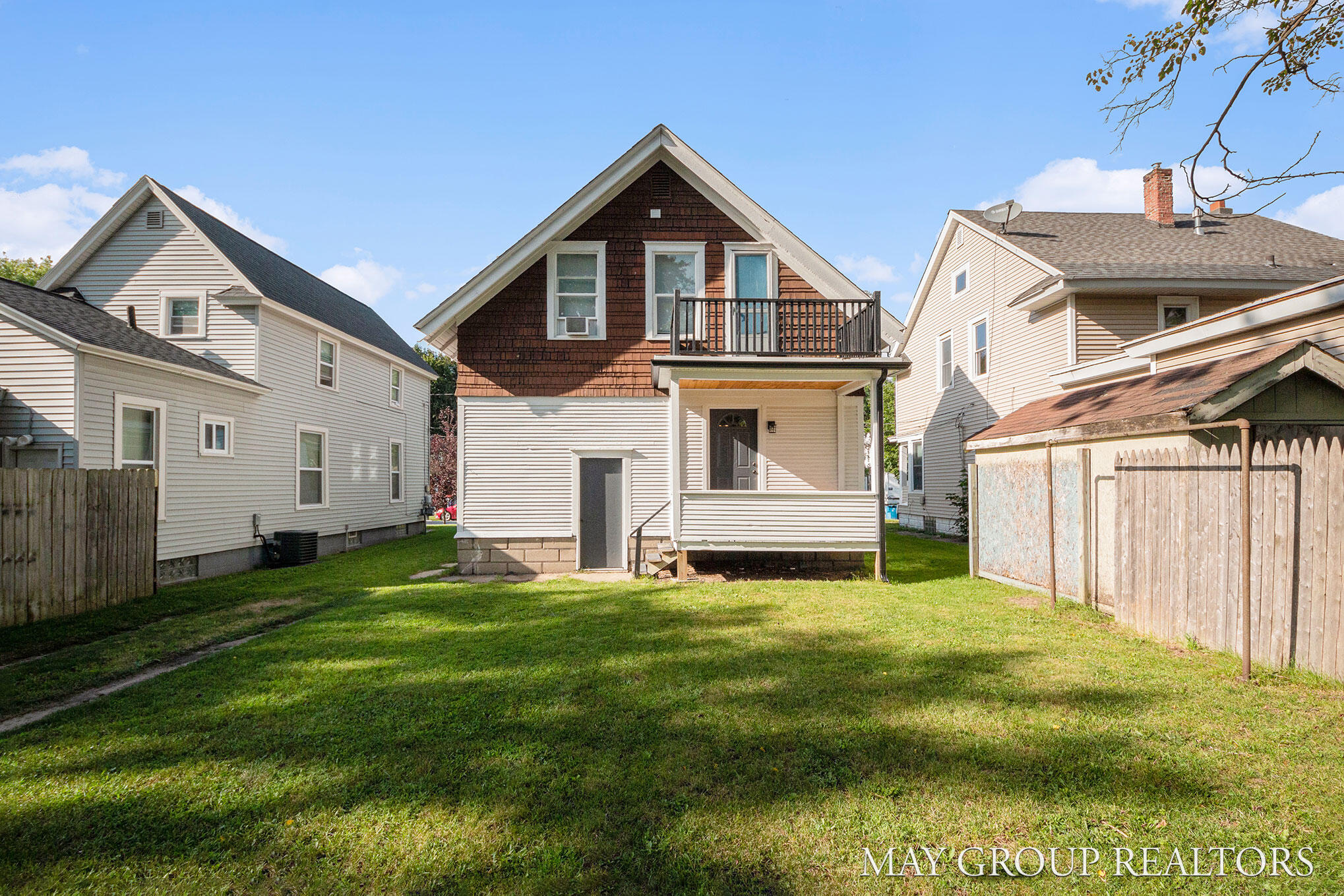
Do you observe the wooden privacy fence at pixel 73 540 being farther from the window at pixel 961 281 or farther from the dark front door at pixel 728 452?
the window at pixel 961 281

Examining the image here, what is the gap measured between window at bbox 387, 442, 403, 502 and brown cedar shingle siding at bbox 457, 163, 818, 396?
31.5 ft

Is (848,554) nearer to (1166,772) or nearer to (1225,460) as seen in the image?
(1225,460)

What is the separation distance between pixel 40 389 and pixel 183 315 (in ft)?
15.2

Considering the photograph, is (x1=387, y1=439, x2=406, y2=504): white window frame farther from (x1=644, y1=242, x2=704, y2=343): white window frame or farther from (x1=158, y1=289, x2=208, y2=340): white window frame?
(x1=644, y1=242, x2=704, y2=343): white window frame

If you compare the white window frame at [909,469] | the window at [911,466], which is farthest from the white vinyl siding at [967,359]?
the window at [911,466]

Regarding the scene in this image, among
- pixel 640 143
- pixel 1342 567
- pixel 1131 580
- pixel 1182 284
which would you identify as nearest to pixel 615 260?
pixel 640 143

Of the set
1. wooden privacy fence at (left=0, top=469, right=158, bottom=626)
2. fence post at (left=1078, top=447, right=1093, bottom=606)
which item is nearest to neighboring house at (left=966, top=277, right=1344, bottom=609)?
fence post at (left=1078, top=447, right=1093, bottom=606)

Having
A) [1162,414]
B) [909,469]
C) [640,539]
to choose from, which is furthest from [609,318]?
[909,469]

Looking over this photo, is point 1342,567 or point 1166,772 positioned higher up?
point 1342,567

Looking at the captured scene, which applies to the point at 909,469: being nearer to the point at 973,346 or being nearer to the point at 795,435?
the point at 973,346

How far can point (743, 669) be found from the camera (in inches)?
223

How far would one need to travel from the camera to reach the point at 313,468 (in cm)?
1583

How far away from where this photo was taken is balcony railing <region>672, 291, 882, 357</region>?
11109 millimetres

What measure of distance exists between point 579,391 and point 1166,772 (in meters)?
10.3
